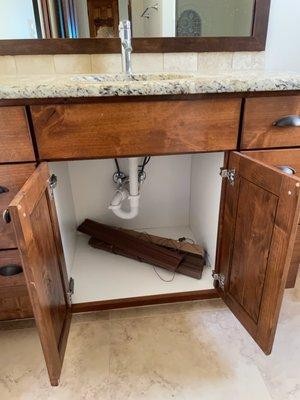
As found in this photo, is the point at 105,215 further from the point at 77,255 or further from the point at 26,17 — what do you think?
the point at 26,17

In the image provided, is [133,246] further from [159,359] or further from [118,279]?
[159,359]

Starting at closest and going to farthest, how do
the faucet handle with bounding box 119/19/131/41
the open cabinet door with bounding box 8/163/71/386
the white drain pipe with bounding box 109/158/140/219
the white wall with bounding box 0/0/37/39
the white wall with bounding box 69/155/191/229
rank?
the open cabinet door with bounding box 8/163/71/386
the faucet handle with bounding box 119/19/131/41
the white wall with bounding box 0/0/37/39
the white drain pipe with bounding box 109/158/140/219
the white wall with bounding box 69/155/191/229

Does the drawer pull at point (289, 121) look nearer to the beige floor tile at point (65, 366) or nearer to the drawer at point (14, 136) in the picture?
the drawer at point (14, 136)

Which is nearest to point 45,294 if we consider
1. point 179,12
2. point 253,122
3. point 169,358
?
point 169,358

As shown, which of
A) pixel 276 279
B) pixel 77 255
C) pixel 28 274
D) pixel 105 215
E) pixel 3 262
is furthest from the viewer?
pixel 105 215

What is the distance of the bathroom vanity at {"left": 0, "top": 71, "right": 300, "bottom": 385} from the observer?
650 millimetres

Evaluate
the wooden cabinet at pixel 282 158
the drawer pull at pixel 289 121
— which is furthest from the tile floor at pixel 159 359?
the drawer pull at pixel 289 121

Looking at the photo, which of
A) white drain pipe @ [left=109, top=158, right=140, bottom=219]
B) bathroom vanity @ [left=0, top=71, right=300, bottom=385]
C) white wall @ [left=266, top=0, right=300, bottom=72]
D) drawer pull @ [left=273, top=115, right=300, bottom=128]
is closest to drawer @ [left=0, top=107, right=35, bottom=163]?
bathroom vanity @ [left=0, top=71, right=300, bottom=385]

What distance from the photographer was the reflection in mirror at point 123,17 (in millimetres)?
1030

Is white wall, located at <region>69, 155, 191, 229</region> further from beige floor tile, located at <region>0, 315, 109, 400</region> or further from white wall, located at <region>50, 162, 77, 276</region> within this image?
beige floor tile, located at <region>0, 315, 109, 400</region>

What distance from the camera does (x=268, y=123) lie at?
790mm

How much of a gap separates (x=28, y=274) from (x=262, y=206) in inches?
22.9

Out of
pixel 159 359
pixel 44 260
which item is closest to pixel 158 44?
pixel 44 260

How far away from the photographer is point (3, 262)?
82 cm
